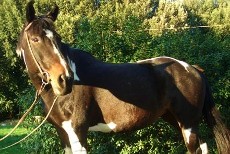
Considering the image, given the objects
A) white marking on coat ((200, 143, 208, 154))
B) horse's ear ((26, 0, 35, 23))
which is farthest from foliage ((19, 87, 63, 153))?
horse's ear ((26, 0, 35, 23))

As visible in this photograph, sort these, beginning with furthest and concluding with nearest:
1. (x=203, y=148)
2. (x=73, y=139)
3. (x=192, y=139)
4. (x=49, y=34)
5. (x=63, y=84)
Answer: (x=203, y=148)
(x=192, y=139)
(x=73, y=139)
(x=49, y=34)
(x=63, y=84)

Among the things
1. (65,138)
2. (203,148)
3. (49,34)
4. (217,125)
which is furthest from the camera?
(217,125)

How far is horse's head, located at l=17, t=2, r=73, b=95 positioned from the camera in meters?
3.15

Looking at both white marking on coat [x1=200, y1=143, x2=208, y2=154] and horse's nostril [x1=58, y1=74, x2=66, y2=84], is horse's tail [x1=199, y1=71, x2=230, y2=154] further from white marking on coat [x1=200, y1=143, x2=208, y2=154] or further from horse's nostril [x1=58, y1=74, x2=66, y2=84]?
horse's nostril [x1=58, y1=74, x2=66, y2=84]

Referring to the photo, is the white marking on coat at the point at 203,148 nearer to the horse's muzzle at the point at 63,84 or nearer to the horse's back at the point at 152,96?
the horse's back at the point at 152,96

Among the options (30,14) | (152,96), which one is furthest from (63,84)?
(152,96)

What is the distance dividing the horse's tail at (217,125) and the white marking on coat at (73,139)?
1718 millimetres

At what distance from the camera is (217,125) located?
4.55 meters

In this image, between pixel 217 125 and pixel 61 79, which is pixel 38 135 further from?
pixel 61 79

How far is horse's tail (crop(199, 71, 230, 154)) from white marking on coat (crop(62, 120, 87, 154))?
1.72m

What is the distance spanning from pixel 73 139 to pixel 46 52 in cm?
90

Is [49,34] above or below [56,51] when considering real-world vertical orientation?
above

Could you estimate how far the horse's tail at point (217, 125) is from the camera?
450cm

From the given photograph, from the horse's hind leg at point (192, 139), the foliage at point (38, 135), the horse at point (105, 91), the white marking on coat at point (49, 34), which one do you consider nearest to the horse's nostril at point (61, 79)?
the horse at point (105, 91)
